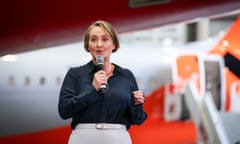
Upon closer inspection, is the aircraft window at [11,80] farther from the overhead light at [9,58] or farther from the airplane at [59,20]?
the airplane at [59,20]

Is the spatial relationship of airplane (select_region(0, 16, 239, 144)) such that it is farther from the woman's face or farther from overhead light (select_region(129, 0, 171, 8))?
the woman's face

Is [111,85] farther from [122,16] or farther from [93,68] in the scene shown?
[122,16]

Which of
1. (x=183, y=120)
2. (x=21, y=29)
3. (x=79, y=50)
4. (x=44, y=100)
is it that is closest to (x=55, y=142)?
(x=21, y=29)

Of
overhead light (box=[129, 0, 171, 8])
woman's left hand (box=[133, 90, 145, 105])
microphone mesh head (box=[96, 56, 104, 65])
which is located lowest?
woman's left hand (box=[133, 90, 145, 105])

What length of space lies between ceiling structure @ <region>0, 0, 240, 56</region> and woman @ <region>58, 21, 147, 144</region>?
69cm

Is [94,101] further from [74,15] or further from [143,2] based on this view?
[143,2]

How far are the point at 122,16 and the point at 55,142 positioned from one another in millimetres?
679

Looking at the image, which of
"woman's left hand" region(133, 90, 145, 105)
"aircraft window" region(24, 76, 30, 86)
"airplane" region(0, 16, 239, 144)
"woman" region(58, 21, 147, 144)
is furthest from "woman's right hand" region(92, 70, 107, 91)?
"aircraft window" region(24, 76, 30, 86)

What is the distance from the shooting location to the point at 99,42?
1.60 m

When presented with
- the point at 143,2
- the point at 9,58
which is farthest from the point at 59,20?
the point at 9,58

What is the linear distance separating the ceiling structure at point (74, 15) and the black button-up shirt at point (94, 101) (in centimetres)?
71

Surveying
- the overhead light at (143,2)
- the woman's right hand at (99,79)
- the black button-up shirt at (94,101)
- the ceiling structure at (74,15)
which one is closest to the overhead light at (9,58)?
the ceiling structure at (74,15)

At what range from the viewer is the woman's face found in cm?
160

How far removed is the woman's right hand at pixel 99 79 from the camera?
1.49 metres
